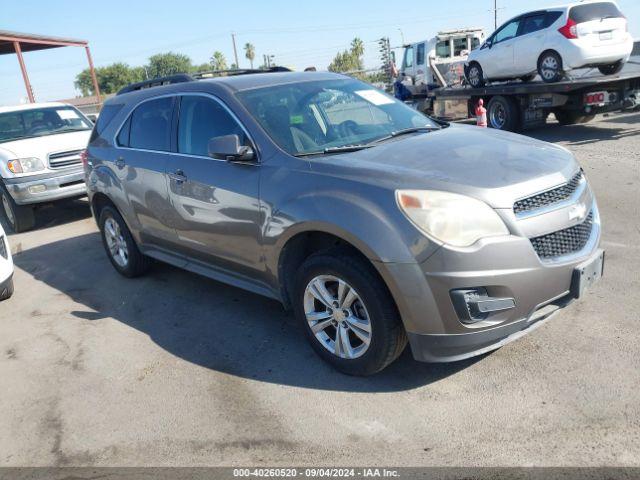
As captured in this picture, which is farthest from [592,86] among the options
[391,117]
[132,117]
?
[132,117]

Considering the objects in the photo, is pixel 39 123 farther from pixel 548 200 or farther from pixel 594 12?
pixel 594 12

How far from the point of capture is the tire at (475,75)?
14781 millimetres

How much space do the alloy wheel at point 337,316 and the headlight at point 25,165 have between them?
6925 millimetres

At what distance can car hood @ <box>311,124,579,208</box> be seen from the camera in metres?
3.13

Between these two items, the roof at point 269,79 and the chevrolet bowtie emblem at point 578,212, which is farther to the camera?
the roof at point 269,79

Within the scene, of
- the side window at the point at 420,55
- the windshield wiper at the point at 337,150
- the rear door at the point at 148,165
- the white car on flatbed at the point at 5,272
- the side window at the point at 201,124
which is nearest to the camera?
the windshield wiper at the point at 337,150

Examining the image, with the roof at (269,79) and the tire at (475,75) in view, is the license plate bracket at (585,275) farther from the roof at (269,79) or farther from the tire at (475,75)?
the tire at (475,75)

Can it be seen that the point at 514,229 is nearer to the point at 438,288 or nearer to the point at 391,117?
the point at 438,288

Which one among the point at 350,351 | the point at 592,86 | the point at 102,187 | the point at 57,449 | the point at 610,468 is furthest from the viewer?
the point at 592,86

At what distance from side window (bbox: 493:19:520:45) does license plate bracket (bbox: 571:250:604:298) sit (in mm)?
11392

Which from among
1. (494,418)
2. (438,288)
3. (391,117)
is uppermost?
(391,117)

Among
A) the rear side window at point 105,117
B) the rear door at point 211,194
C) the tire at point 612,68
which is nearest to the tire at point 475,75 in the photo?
the tire at point 612,68

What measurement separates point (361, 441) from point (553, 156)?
6.89 feet

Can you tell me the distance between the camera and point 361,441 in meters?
3.02
